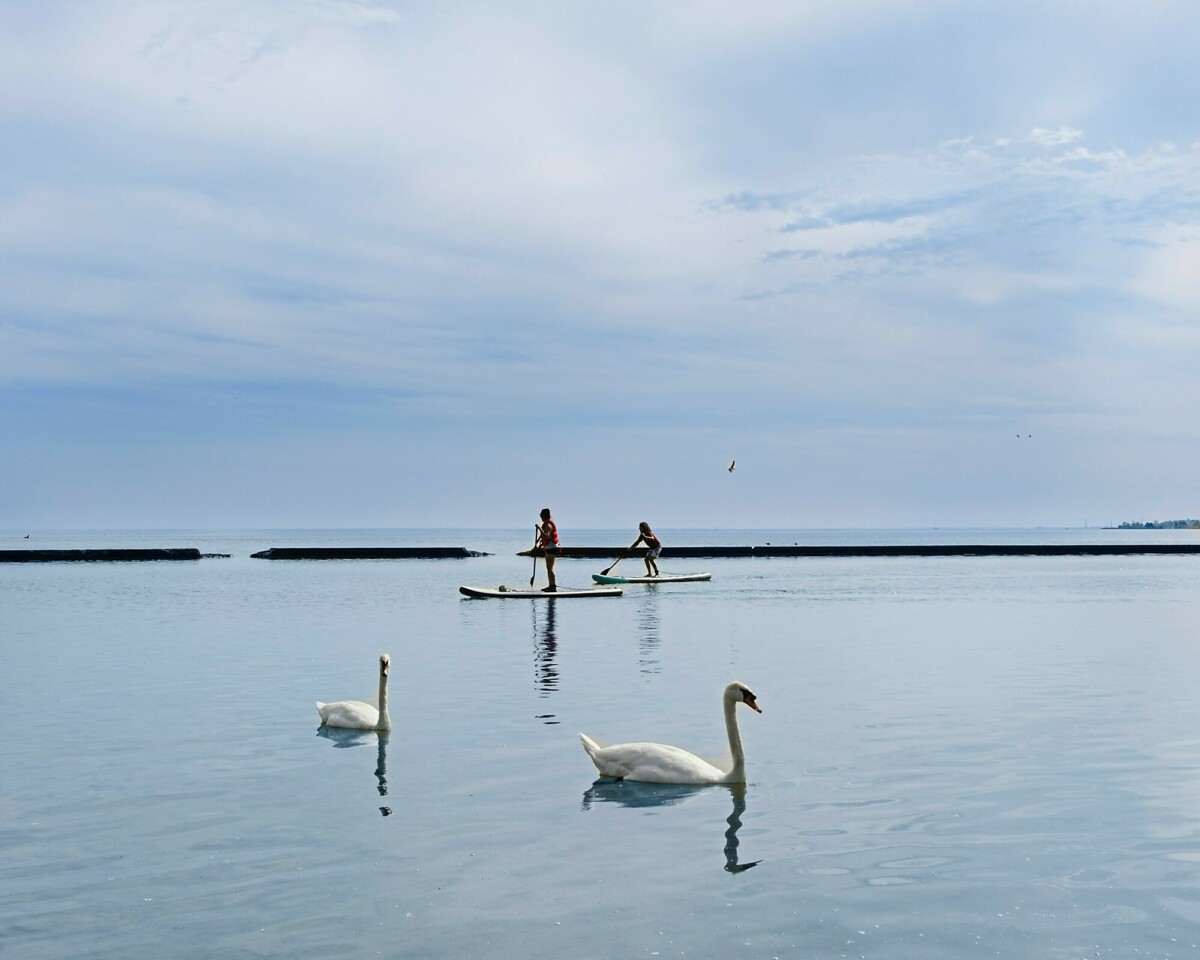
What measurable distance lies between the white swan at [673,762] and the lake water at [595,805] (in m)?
0.21

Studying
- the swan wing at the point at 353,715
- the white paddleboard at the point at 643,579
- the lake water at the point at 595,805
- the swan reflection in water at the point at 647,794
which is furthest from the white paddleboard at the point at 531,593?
the swan reflection in water at the point at 647,794

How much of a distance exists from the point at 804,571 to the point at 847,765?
216 ft

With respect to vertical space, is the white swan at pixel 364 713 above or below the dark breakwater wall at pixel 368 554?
below

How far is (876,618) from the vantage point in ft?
130

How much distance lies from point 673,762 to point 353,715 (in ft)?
19.3

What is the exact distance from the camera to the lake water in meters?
9.22

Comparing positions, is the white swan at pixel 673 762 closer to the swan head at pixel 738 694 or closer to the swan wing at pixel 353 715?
the swan head at pixel 738 694

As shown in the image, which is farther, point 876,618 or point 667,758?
point 876,618

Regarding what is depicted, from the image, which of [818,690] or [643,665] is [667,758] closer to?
[818,690]

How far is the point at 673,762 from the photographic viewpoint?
46.1 ft

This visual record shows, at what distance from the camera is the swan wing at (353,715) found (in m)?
17.8

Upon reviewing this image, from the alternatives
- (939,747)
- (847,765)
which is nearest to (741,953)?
(847,765)

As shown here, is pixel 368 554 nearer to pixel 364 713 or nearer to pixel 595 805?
pixel 364 713

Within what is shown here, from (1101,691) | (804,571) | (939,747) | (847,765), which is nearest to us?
(847,765)
